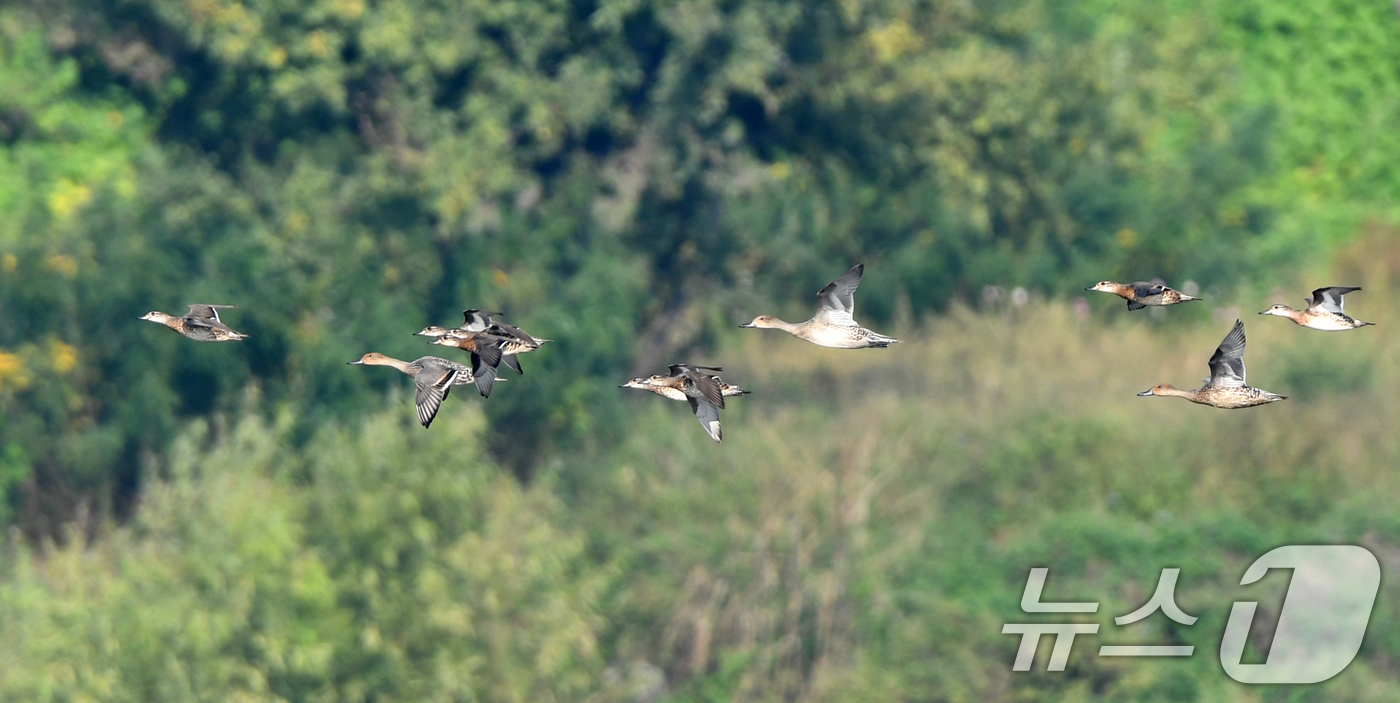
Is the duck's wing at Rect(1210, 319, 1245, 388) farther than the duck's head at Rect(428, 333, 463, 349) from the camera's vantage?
No

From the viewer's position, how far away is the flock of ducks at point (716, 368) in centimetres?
1121

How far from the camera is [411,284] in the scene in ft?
106

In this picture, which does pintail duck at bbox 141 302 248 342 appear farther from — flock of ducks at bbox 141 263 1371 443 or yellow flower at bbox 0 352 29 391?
yellow flower at bbox 0 352 29 391

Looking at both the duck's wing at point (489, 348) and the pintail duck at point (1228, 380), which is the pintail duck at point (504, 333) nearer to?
the duck's wing at point (489, 348)

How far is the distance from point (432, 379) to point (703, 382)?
1.51 meters

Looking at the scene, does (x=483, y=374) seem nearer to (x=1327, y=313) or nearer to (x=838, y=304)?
(x=838, y=304)

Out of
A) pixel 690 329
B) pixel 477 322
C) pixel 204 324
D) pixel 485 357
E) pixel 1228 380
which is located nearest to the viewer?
pixel 485 357

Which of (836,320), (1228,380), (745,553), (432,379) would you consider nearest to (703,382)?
(432,379)

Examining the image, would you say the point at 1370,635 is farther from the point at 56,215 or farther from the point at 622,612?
the point at 56,215

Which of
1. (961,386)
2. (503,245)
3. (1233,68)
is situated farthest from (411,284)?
(1233,68)

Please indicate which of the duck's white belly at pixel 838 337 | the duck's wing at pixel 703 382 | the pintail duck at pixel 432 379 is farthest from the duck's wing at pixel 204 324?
the duck's white belly at pixel 838 337

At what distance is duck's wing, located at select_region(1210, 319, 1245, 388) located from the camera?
37.6 ft

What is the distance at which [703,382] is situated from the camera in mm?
11016

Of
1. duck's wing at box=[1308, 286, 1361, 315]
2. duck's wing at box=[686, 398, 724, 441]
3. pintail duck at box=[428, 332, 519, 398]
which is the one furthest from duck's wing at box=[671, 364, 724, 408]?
duck's wing at box=[1308, 286, 1361, 315]
